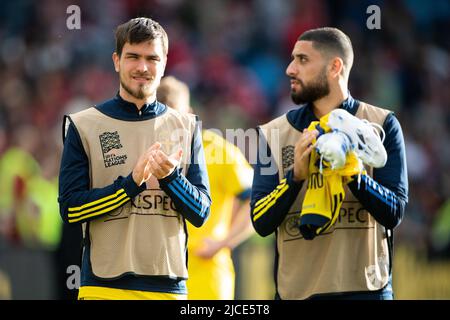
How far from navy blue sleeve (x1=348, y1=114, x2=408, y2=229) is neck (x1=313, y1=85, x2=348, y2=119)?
27cm

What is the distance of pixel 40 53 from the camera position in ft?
44.8

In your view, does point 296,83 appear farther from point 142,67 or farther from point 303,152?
point 142,67

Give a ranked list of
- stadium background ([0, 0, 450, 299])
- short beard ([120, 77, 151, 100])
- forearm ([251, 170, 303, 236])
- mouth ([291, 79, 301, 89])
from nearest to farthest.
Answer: forearm ([251, 170, 303, 236])
short beard ([120, 77, 151, 100])
mouth ([291, 79, 301, 89])
stadium background ([0, 0, 450, 299])

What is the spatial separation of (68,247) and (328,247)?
12.2 ft

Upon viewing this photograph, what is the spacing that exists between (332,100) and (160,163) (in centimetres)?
109

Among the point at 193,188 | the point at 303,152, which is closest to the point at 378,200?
the point at 303,152

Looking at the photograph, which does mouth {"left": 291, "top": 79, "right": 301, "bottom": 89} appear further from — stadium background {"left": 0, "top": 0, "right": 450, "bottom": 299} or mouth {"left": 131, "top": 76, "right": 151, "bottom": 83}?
stadium background {"left": 0, "top": 0, "right": 450, "bottom": 299}

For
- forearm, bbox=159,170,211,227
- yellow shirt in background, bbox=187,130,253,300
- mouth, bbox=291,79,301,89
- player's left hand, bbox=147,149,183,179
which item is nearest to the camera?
player's left hand, bbox=147,149,183,179

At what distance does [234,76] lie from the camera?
A: 13.0 meters

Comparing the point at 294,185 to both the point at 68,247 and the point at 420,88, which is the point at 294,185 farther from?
the point at 420,88

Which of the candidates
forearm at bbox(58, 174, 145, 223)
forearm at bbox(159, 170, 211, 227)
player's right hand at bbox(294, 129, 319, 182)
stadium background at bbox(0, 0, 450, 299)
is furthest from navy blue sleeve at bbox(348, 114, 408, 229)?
stadium background at bbox(0, 0, 450, 299)

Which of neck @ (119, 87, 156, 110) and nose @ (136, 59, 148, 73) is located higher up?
nose @ (136, 59, 148, 73)

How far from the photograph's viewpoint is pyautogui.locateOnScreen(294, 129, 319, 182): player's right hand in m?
5.54

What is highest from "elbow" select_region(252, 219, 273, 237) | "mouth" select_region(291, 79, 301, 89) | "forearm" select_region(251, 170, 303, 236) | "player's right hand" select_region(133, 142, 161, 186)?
"mouth" select_region(291, 79, 301, 89)
